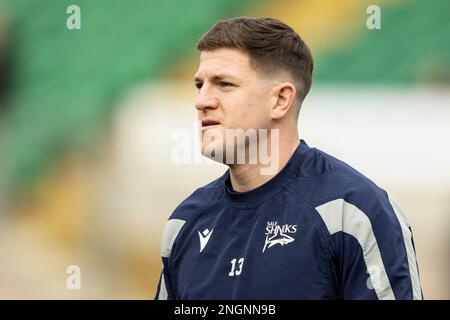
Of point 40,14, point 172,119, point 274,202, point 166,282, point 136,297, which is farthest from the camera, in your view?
point 40,14

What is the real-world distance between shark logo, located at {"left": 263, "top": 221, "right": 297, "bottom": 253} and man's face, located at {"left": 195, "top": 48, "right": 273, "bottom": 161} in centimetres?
28

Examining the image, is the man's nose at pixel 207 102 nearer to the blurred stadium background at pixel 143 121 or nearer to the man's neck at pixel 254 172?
the man's neck at pixel 254 172

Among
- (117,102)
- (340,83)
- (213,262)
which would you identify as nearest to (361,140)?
(340,83)

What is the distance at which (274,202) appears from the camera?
2389mm

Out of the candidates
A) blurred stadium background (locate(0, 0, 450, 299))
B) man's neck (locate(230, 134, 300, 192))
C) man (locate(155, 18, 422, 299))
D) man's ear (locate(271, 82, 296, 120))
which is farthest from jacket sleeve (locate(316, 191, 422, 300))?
blurred stadium background (locate(0, 0, 450, 299))

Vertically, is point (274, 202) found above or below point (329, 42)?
below

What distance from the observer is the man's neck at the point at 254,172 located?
7.96 ft

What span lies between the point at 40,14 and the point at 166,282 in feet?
11.4

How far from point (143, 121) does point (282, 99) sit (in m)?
2.89

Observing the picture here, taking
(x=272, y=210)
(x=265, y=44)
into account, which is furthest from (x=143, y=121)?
(x=272, y=210)

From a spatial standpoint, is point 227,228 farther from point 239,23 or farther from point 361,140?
point 361,140

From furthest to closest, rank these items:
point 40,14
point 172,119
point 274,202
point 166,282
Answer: point 40,14, point 172,119, point 166,282, point 274,202

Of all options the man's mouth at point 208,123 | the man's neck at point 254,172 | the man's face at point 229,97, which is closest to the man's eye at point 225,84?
the man's face at point 229,97

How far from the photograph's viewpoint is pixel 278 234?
2297 mm
